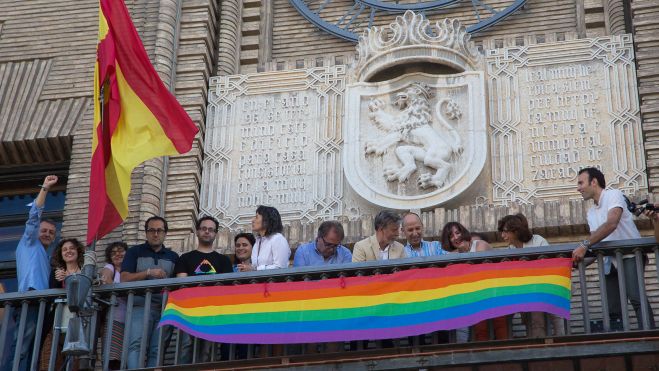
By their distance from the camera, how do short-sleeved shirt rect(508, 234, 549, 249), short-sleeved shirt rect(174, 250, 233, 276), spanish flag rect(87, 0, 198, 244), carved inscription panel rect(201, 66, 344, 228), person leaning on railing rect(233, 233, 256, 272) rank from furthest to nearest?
1. carved inscription panel rect(201, 66, 344, 228)
2. spanish flag rect(87, 0, 198, 244)
3. person leaning on railing rect(233, 233, 256, 272)
4. short-sleeved shirt rect(174, 250, 233, 276)
5. short-sleeved shirt rect(508, 234, 549, 249)

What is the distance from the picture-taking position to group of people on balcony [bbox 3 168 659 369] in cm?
1162

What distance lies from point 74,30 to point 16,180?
1.71 meters

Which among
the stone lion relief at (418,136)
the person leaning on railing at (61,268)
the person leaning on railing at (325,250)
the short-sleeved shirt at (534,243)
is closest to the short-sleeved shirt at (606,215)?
the short-sleeved shirt at (534,243)

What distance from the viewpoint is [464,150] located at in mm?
14469

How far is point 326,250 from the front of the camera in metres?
12.3

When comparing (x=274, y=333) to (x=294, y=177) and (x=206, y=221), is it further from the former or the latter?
(x=294, y=177)

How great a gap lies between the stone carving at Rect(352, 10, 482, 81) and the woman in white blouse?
2981 mm

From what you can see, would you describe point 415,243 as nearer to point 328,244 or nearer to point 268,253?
point 328,244

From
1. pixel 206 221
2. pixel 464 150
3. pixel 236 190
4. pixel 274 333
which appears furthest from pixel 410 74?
pixel 274 333

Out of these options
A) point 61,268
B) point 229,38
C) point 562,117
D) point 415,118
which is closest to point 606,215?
point 562,117

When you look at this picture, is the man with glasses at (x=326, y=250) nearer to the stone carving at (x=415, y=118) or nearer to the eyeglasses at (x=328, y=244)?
the eyeglasses at (x=328, y=244)

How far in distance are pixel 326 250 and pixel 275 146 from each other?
3026 mm

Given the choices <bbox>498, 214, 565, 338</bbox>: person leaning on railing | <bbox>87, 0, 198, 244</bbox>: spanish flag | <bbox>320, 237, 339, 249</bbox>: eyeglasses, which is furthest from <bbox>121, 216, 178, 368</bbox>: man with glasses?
<bbox>498, 214, 565, 338</bbox>: person leaning on railing

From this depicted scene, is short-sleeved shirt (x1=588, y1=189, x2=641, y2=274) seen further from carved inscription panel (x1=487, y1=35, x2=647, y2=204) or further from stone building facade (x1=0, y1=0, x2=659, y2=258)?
carved inscription panel (x1=487, y1=35, x2=647, y2=204)
